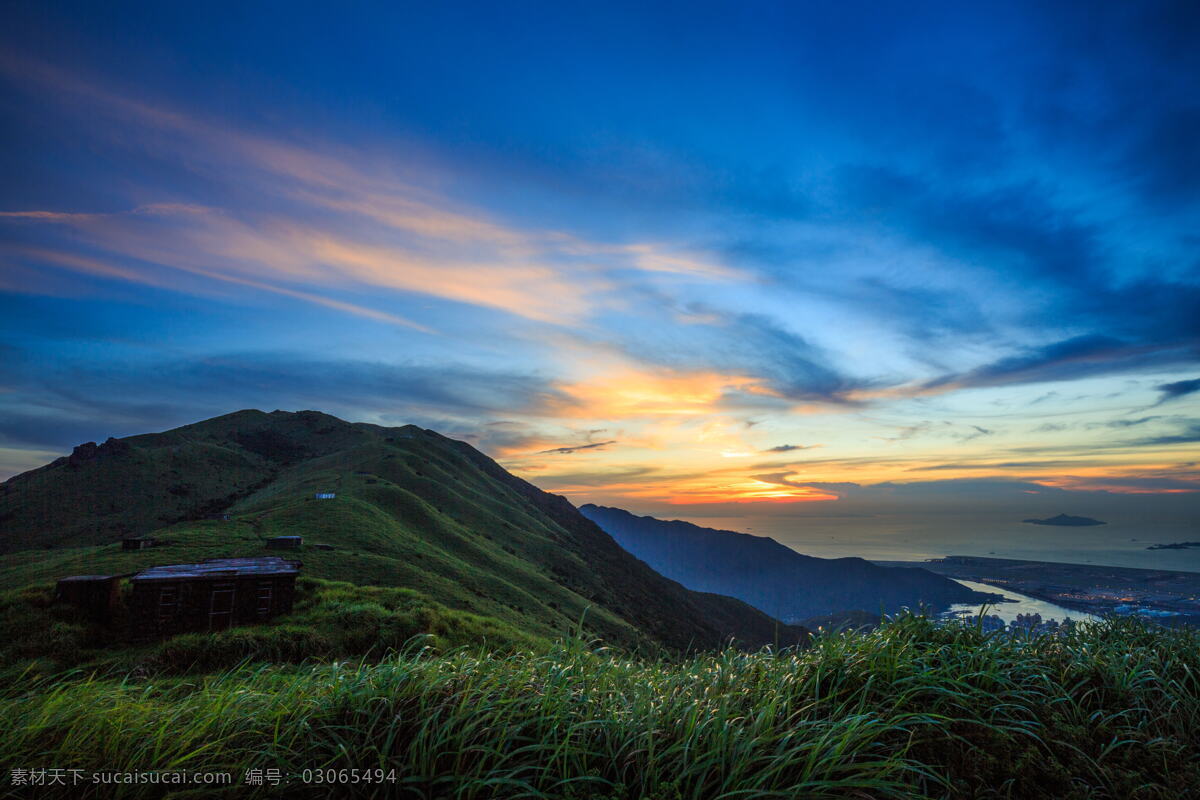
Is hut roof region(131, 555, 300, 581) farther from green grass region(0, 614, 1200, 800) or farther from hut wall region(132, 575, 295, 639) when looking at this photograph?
green grass region(0, 614, 1200, 800)

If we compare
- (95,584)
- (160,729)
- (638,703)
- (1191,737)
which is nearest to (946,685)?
(1191,737)

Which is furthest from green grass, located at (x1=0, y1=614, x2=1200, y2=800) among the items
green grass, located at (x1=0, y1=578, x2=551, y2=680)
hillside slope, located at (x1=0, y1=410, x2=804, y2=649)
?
green grass, located at (x1=0, y1=578, x2=551, y2=680)

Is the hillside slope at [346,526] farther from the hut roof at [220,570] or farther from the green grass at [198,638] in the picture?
the green grass at [198,638]

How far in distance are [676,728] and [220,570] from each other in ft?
65.4

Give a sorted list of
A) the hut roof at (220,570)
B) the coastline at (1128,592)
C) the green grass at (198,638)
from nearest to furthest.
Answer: the coastline at (1128,592) → the green grass at (198,638) → the hut roof at (220,570)

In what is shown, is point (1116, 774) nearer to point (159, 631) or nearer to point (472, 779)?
point (472, 779)

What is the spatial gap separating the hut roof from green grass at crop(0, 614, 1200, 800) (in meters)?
14.7

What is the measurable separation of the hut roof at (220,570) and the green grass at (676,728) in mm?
14669

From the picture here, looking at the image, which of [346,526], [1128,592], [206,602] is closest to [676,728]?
[206,602]

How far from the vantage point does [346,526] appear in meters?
37.4

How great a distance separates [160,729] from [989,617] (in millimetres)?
8646

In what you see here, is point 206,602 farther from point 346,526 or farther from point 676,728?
point 346,526

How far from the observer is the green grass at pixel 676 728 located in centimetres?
348

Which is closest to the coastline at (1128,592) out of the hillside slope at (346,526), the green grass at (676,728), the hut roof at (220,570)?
the green grass at (676,728)
